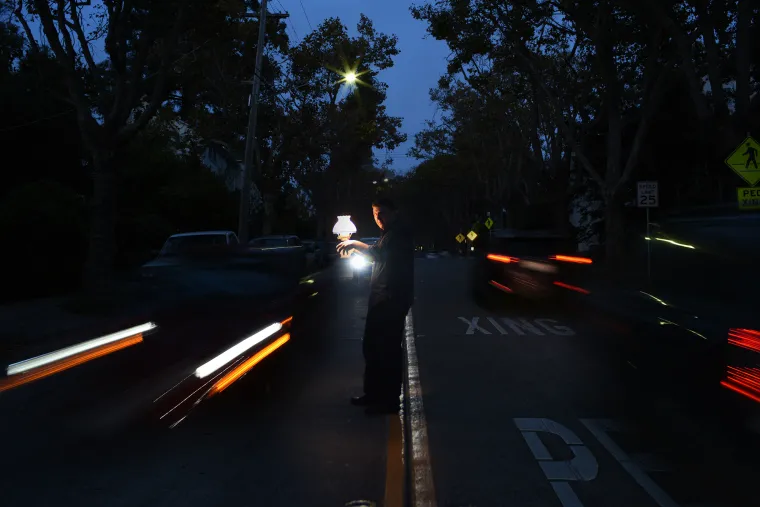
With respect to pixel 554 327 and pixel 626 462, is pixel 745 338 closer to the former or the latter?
pixel 626 462

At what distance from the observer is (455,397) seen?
828 centimetres

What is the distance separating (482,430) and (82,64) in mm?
16180

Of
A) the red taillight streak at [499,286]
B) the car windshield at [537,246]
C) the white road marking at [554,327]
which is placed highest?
the car windshield at [537,246]

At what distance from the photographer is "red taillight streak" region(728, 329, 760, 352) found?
5176mm

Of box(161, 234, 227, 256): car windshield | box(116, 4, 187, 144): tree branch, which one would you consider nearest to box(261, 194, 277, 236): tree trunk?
box(161, 234, 227, 256): car windshield

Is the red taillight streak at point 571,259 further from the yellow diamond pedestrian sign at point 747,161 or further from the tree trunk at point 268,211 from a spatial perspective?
the tree trunk at point 268,211

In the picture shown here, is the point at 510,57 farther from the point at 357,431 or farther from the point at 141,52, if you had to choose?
the point at 357,431

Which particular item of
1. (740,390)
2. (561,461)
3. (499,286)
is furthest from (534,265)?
(740,390)

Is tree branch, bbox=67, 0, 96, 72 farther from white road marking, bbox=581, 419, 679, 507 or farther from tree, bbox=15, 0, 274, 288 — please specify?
white road marking, bbox=581, 419, 679, 507

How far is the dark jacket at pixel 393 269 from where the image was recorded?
7.41m

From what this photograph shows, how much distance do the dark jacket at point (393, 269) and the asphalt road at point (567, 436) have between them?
3.72ft

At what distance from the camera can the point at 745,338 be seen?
5.30m

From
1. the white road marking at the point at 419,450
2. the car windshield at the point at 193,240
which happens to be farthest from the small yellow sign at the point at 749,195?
the car windshield at the point at 193,240

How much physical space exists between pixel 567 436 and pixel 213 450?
113 inches
